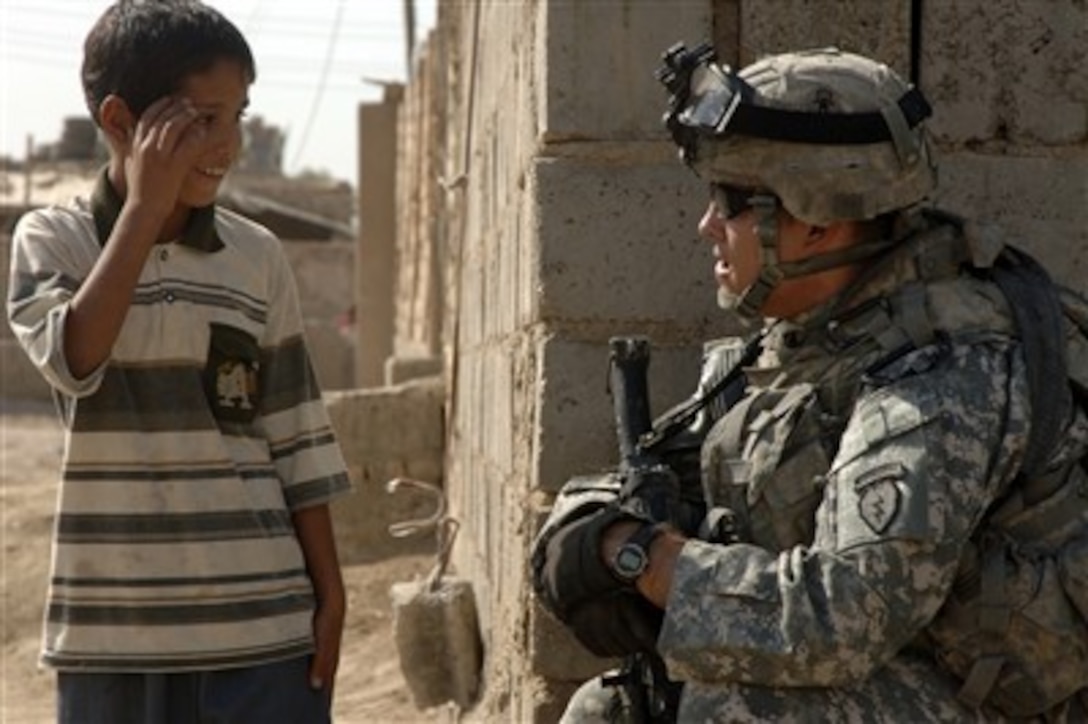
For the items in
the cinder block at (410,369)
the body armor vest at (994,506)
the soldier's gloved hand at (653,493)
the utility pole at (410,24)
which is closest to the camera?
the body armor vest at (994,506)

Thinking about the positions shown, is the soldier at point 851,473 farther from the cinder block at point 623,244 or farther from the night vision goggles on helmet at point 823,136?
the cinder block at point 623,244

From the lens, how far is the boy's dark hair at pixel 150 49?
8.71ft

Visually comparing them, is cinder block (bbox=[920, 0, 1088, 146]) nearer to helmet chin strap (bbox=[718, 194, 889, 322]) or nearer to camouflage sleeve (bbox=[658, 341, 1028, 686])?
helmet chin strap (bbox=[718, 194, 889, 322])

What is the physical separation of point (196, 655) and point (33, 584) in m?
6.08

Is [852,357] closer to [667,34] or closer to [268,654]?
[268,654]

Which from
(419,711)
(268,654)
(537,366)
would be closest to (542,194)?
(537,366)

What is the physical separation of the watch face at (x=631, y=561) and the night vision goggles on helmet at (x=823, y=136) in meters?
0.49

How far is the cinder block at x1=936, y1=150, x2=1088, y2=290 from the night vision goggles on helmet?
3.39 ft

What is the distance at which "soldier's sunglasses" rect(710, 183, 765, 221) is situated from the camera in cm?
264

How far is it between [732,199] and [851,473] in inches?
18.0

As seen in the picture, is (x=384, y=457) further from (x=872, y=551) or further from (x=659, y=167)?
(x=872, y=551)

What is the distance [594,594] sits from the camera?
8.50 ft

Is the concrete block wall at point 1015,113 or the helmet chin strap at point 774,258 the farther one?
the concrete block wall at point 1015,113

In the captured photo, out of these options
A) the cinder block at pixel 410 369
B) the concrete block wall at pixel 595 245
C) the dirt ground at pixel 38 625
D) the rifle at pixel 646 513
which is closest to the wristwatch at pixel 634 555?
the rifle at pixel 646 513
